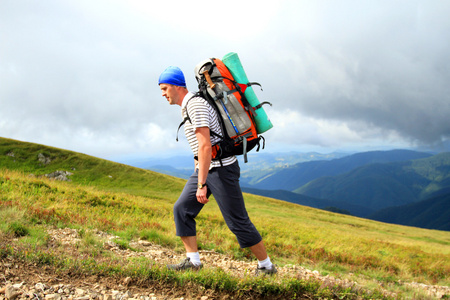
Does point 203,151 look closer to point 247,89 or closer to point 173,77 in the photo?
point 247,89

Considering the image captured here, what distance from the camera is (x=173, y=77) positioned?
4707mm

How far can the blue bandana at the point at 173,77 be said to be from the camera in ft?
15.4

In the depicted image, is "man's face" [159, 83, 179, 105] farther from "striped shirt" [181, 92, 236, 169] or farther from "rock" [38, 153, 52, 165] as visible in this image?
"rock" [38, 153, 52, 165]

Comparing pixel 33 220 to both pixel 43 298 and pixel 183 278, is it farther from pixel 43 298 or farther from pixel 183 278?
pixel 183 278

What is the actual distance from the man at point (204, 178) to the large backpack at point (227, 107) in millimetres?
127

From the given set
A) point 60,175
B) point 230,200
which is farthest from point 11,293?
point 60,175

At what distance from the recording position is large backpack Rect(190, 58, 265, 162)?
4531mm

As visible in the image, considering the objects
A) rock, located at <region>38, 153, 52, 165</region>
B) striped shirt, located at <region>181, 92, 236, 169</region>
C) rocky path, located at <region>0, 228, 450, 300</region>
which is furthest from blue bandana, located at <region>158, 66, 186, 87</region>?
rock, located at <region>38, 153, 52, 165</region>

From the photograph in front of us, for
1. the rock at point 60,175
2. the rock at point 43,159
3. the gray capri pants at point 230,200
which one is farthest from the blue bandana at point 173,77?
the rock at point 43,159

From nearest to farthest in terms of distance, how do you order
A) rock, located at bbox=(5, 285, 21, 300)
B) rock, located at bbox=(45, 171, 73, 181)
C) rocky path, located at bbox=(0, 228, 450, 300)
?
rock, located at bbox=(5, 285, 21, 300)
rocky path, located at bbox=(0, 228, 450, 300)
rock, located at bbox=(45, 171, 73, 181)

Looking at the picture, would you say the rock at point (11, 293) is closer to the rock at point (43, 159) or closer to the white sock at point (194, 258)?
the white sock at point (194, 258)

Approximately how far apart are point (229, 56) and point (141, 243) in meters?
4.49

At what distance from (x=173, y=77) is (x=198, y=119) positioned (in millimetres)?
918

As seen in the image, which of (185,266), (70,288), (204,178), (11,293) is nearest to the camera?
(11,293)
